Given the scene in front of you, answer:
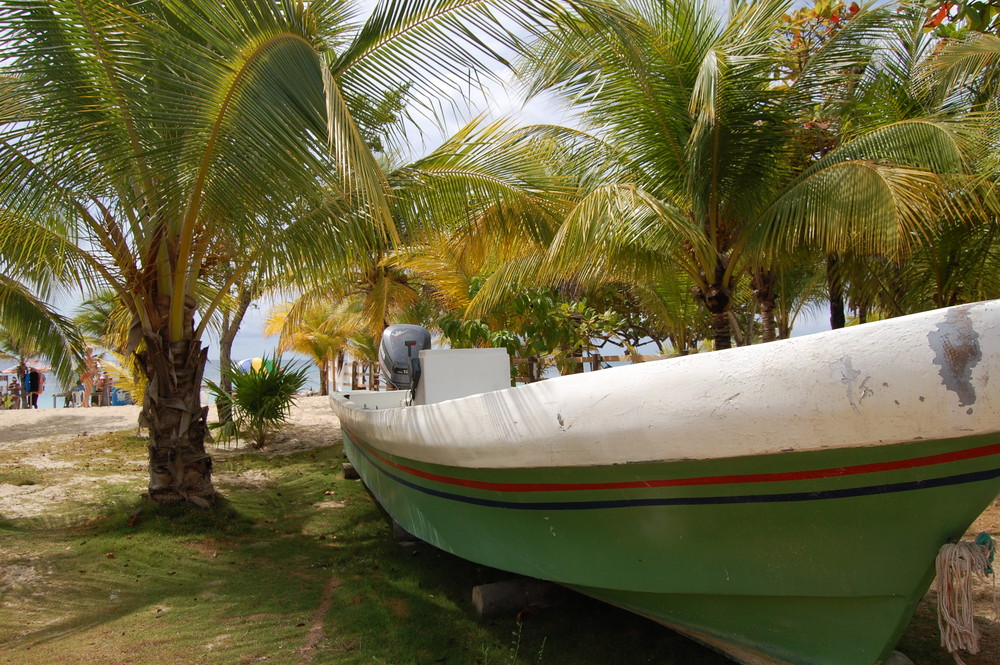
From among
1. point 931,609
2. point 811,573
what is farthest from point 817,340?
point 931,609

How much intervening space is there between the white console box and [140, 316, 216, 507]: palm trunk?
2.40 metres

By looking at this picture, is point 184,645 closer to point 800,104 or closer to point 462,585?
point 462,585

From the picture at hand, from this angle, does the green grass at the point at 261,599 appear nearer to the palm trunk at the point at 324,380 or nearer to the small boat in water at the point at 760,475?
the small boat in water at the point at 760,475

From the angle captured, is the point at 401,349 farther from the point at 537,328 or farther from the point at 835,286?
the point at 835,286

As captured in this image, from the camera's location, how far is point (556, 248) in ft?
16.5

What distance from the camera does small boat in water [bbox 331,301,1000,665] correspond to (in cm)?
182

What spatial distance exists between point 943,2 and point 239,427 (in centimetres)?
1023

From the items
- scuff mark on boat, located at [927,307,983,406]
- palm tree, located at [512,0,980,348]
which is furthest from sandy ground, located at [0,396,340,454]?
scuff mark on boat, located at [927,307,983,406]

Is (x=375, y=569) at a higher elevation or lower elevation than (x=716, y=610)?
lower

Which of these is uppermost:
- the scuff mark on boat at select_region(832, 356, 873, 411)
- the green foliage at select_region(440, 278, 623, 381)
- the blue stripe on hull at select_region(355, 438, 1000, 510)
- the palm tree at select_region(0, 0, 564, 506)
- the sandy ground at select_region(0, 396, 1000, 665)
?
the palm tree at select_region(0, 0, 564, 506)

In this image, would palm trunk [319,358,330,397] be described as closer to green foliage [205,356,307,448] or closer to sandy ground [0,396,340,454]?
sandy ground [0,396,340,454]

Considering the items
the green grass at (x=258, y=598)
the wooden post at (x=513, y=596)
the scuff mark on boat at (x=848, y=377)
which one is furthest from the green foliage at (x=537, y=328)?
the scuff mark on boat at (x=848, y=377)

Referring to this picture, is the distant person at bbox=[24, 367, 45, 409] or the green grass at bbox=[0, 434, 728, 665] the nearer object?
the green grass at bbox=[0, 434, 728, 665]

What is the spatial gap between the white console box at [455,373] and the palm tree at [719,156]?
1044 mm
